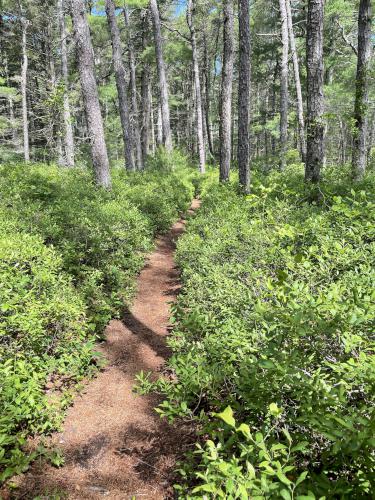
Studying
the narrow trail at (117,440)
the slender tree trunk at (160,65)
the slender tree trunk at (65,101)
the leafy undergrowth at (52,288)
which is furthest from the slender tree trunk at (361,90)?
the slender tree trunk at (65,101)

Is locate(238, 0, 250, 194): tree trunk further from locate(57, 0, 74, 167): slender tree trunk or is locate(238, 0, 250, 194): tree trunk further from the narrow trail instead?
locate(57, 0, 74, 167): slender tree trunk

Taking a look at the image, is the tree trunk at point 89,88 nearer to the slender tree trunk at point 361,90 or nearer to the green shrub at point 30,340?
the green shrub at point 30,340

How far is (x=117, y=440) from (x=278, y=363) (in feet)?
8.28

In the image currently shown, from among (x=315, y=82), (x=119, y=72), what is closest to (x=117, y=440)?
(x=315, y=82)

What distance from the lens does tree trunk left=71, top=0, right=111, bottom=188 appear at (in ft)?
33.5

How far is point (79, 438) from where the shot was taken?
379cm

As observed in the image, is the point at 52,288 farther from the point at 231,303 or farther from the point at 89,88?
the point at 89,88

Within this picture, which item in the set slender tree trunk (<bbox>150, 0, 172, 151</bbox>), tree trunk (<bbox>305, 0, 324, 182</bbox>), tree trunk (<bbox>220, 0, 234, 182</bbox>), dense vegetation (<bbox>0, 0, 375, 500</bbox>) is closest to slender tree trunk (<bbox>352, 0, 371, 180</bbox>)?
dense vegetation (<bbox>0, 0, 375, 500</bbox>)

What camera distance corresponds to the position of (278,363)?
6.90ft

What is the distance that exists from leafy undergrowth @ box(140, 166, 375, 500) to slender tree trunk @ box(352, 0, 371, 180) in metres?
3.23

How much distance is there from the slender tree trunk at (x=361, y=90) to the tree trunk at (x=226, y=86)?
3908 mm

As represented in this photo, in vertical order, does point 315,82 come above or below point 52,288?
above

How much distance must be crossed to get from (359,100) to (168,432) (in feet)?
29.8

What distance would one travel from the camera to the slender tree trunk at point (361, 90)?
9.07 m
